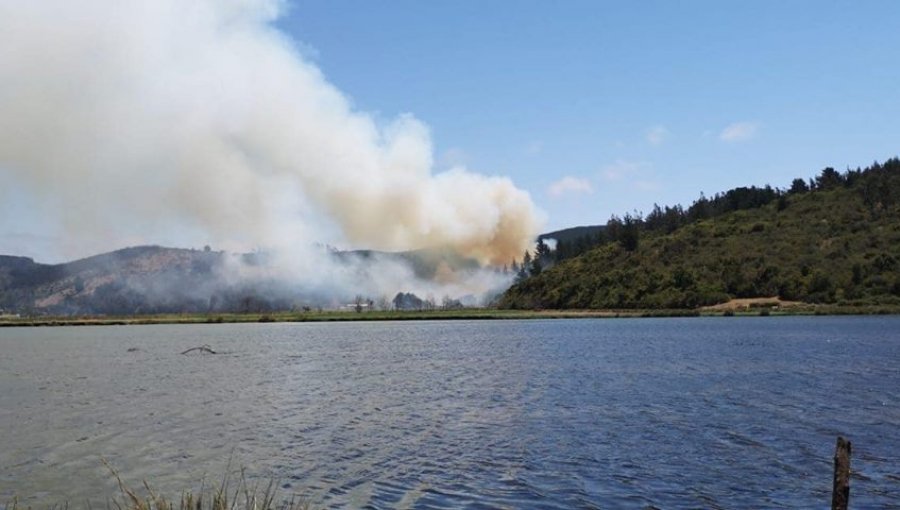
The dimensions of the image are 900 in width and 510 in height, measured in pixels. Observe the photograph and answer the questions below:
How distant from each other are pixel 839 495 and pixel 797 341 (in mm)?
122987

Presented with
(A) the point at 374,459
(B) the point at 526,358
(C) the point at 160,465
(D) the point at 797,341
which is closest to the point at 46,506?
(C) the point at 160,465

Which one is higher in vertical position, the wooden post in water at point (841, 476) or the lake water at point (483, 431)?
the wooden post in water at point (841, 476)

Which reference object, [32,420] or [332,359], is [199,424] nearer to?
[32,420]

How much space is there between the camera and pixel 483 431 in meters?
47.9

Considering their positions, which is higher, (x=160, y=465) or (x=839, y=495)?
(x=839, y=495)

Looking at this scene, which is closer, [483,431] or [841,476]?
[841,476]

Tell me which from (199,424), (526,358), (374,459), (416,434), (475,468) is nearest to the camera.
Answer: (475,468)

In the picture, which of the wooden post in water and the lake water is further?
the lake water

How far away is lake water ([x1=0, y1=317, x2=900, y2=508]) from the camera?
33.4m

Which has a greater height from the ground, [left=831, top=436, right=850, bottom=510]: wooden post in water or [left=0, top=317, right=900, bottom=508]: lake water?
[left=831, top=436, right=850, bottom=510]: wooden post in water

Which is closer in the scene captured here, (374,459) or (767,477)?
(767,477)

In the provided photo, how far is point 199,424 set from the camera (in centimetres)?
5394

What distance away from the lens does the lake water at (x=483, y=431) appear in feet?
110

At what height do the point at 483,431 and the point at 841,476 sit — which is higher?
the point at 841,476
